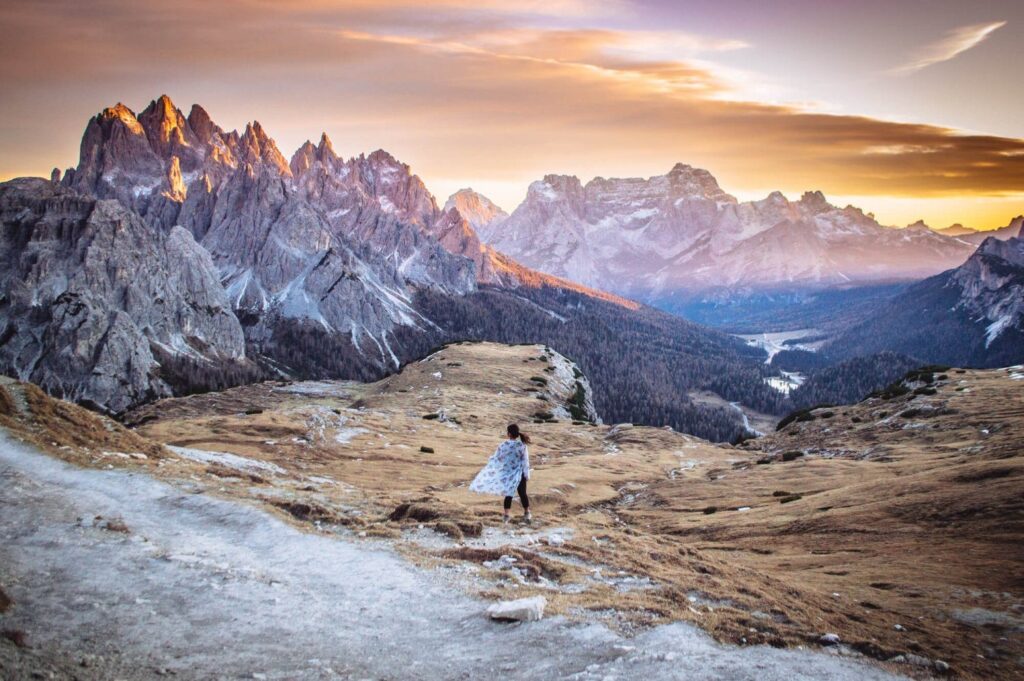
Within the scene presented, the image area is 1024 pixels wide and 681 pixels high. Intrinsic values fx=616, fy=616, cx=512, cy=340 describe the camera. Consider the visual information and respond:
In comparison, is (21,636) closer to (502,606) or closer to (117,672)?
(117,672)

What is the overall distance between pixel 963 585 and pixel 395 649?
1848 centimetres

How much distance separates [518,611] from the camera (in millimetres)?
15008

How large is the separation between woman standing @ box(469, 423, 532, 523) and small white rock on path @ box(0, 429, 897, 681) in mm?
8308

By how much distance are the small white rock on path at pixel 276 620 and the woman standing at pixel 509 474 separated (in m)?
8.31

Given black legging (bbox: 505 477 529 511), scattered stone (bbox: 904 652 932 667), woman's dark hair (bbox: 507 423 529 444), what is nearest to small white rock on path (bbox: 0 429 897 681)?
scattered stone (bbox: 904 652 932 667)

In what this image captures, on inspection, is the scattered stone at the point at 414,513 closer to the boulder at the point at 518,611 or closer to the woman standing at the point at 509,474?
the woman standing at the point at 509,474

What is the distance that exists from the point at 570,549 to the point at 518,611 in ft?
26.9

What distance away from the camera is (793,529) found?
2978 cm

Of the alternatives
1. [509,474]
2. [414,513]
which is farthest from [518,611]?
[509,474]

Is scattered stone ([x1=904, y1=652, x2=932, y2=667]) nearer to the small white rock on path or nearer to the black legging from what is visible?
the small white rock on path

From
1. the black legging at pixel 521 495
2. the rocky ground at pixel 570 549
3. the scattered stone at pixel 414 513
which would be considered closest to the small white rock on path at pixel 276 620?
the rocky ground at pixel 570 549

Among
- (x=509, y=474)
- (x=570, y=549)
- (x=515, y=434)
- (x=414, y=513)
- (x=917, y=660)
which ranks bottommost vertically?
(x=414, y=513)

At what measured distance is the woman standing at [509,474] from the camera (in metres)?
27.8

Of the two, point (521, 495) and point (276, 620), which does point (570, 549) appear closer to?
point (521, 495)
